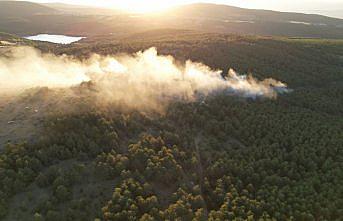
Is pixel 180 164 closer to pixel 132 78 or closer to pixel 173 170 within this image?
pixel 173 170

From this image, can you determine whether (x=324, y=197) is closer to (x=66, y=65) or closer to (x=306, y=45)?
(x=66, y=65)

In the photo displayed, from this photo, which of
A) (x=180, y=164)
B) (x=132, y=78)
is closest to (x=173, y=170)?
(x=180, y=164)

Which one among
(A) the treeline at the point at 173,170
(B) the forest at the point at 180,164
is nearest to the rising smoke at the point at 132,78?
(B) the forest at the point at 180,164

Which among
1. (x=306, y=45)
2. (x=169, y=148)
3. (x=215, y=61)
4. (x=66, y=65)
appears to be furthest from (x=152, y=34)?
(x=169, y=148)

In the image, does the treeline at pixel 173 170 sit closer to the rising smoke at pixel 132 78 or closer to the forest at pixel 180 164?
the forest at pixel 180 164

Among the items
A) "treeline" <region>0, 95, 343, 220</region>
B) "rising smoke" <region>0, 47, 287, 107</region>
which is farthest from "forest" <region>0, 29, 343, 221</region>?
"rising smoke" <region>0, 47, 287, 107</region>

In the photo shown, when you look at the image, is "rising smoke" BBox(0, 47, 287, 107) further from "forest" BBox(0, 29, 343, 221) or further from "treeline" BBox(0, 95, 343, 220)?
"treeline" BBox(0, 95, 343, 220)
